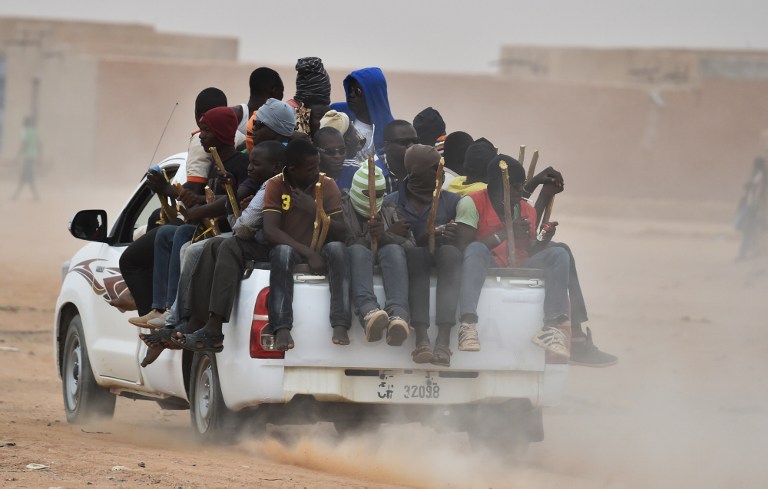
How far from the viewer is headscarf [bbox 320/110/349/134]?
8.59 meters

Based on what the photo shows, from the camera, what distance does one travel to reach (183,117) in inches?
1852

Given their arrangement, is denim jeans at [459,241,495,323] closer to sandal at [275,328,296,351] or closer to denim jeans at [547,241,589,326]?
denim jeans at [547,241,589,326]

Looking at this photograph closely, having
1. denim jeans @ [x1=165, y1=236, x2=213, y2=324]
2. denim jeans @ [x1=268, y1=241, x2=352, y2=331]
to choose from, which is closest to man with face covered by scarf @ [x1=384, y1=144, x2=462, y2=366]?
denim jeans @ [x1=268, y1=241, x2=352, y2=331]

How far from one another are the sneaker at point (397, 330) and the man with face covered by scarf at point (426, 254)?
0.50 feet

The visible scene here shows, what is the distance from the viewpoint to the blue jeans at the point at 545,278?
7.28 metres

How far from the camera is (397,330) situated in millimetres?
7066

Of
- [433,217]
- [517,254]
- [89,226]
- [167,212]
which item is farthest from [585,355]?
[89,226]

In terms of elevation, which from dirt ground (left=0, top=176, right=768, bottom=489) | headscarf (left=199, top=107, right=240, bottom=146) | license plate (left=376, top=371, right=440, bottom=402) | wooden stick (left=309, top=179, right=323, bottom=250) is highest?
headscarf (left=199, top=107, right=240, bottom=146)

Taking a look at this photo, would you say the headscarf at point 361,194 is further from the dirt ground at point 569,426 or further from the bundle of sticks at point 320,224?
the dirt ground at point 569,426

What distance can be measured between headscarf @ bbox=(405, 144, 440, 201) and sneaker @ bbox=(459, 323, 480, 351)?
3.17 ft

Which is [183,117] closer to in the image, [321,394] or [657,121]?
[657,121]

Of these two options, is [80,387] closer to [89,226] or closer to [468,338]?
[89,226]

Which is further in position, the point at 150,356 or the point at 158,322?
the point at 150,356

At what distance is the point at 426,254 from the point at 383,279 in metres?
0.29
